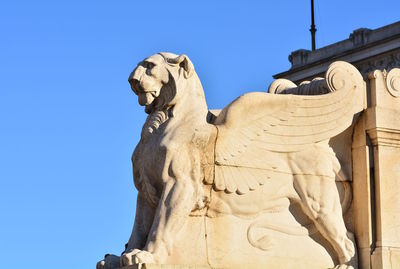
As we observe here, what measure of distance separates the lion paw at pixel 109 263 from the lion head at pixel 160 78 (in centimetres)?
180

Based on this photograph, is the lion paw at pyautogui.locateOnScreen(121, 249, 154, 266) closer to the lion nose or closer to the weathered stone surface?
the weathered stone surface

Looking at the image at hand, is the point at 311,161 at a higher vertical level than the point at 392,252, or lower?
higher

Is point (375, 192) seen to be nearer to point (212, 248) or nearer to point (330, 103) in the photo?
point (330, 103)

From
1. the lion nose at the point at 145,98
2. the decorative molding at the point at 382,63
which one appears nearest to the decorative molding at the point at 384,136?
the lion nose at the point at 145,98

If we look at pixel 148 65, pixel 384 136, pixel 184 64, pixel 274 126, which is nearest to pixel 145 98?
pixel 148 65

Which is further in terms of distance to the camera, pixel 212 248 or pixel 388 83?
pixel 388 83

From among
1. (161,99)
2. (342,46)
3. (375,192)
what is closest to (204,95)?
(161,99)

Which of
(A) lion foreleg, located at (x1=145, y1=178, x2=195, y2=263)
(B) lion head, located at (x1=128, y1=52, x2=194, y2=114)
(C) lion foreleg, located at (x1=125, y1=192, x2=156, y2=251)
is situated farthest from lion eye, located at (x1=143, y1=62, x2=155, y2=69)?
(C) lion foreleg, located at (x1=125, y1=192, x2=156, y2=251)

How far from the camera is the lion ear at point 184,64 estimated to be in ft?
45.2

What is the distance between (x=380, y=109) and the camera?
47.5 ft

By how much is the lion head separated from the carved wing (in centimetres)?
65

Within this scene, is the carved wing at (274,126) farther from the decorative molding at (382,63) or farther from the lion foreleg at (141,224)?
the decorative molding at (382,63)

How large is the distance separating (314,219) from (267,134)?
1168 mm

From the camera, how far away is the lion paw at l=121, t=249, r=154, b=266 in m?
12.9
